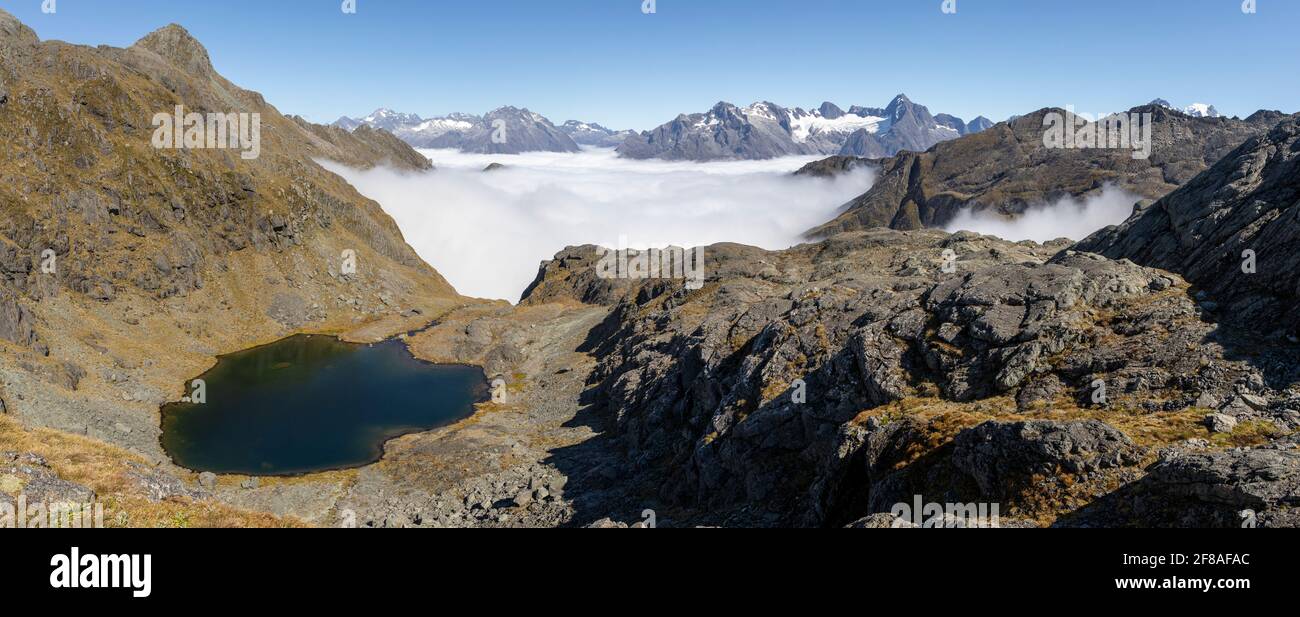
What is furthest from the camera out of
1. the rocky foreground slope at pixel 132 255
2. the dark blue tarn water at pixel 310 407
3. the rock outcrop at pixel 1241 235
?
the rocky foreground slope at pixel 132 255

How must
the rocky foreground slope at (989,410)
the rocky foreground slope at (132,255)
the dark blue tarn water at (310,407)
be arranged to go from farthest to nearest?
the rocky foreground slope at (132,255)
the dark blue tarn water at (310,407)
the rocky foreground slope at (989,410)

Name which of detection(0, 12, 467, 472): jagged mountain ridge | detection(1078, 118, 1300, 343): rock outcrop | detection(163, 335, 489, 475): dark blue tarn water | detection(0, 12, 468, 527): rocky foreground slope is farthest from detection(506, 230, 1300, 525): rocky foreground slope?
detection(0, 12, 467, 472): jagged mountain ridge

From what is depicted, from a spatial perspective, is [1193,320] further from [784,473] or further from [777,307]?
[777,307]

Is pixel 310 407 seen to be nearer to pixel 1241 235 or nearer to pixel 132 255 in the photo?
pixel 132 255

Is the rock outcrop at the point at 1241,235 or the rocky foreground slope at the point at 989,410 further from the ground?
the rock outcrop at the point at 1241,235

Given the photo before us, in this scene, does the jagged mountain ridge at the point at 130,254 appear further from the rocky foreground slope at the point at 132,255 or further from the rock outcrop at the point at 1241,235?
the rock outcrop at the point at 1241,235

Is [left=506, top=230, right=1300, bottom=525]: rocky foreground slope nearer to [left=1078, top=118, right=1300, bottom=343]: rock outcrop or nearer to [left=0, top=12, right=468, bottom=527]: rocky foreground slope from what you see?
[left=1078, top=118, right=1300, bottom=343]: rock outcrop

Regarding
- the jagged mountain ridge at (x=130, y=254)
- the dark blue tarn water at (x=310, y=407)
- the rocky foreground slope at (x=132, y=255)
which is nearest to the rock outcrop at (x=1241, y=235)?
the dark blue tarn water at (x=310, y=407)
